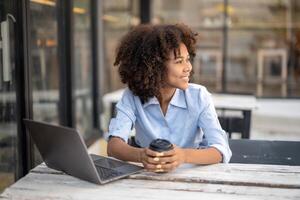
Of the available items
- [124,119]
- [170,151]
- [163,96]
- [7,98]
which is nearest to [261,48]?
[7,98]

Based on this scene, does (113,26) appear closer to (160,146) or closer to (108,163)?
(108,163)

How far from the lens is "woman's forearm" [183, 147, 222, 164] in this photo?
1.42 metres

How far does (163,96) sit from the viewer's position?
1.69 metres

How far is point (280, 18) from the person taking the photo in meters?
6.79

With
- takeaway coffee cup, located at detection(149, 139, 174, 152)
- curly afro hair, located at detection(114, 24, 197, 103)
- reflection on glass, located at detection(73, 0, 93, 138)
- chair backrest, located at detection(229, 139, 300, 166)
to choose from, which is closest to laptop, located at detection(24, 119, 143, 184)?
takeaway coffee cup, located at detection(149, 139, 174, 152)

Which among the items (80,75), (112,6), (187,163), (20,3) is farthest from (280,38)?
(187,163)

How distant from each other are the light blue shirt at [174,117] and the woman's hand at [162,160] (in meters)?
0.28

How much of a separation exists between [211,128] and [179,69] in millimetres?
239

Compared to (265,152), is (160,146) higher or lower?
higher

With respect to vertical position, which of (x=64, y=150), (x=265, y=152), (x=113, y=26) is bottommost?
(x=265, y=152)

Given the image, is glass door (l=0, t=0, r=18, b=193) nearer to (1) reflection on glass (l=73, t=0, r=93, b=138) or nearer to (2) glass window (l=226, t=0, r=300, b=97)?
(1) reflection on glass (l=73, t=0, r=93, b=138)

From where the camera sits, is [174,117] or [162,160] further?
[174,117]

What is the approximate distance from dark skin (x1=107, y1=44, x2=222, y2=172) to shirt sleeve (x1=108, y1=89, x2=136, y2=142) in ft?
0.11

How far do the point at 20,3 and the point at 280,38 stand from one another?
5.29m
